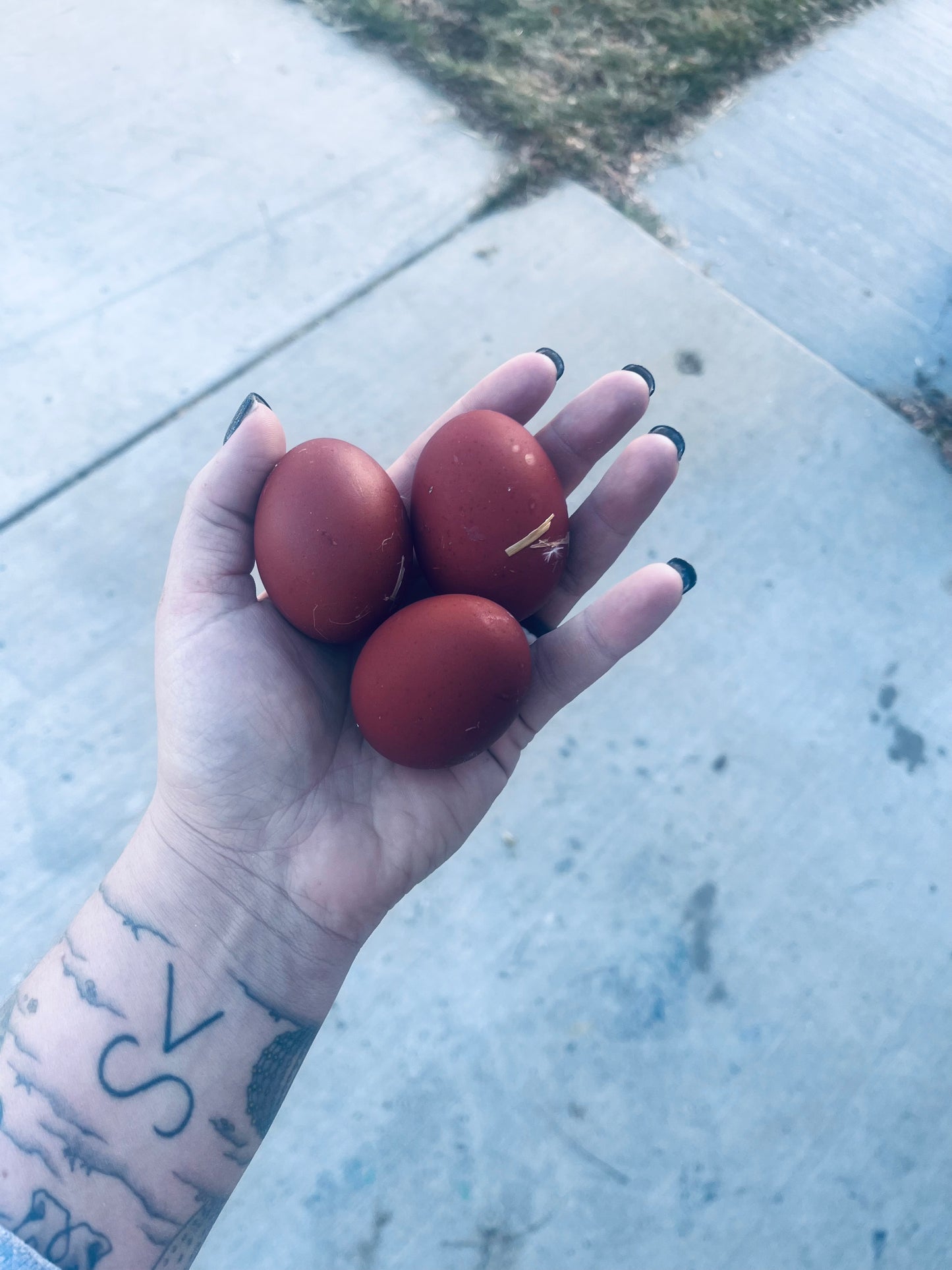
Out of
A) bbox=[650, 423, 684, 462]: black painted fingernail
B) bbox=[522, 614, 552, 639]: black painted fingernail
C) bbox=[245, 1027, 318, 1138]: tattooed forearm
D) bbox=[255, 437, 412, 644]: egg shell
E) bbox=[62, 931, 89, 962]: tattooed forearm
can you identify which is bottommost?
bbox=[245, 1027, 318, 1138]: tattooed forearm

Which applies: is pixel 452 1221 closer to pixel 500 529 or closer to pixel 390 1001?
pixel 390 1001

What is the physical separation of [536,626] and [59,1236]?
4.53 feet

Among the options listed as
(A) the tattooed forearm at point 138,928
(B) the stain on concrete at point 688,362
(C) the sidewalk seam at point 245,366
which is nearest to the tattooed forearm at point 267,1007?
(A) the tattooed forearm at point 138,928

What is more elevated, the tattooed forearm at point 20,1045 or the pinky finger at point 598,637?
the pinky finger at point 598,637

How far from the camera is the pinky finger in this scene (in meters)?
1.77

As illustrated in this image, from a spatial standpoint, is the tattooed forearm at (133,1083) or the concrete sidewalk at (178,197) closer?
the tattooed forearm at (133,1083)

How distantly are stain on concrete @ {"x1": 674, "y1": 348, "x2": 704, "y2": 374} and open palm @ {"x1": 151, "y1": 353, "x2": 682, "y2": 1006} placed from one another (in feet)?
4.45

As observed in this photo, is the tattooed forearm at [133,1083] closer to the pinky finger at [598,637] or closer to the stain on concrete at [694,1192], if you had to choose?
the pinky finger at [598,637]

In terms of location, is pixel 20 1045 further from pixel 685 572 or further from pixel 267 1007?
pixel 685 572

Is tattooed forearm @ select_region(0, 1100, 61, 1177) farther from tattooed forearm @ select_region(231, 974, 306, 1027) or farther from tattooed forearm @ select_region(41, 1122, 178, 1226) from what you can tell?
tattooed forearm @ select_region(231, 974, 306, 1027)

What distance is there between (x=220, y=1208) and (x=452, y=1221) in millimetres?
464

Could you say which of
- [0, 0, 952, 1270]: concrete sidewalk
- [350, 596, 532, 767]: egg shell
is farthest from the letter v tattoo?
[350, 596, 532, 767]: egg shell

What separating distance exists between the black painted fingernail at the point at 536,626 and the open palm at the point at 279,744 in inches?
6.5

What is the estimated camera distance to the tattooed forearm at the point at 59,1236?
1507 millimetres
